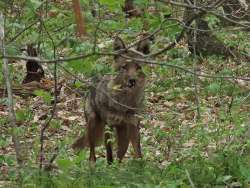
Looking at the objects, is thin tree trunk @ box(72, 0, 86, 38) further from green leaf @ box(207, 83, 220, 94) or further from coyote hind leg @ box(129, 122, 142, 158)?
green leaf @ box(207, 83, 220, 94)

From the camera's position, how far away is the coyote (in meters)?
8.43

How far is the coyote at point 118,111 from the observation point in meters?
8.43

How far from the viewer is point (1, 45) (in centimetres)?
678

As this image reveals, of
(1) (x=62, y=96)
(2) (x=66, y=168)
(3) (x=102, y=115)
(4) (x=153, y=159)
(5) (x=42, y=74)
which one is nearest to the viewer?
(2) (x=66, y=168)

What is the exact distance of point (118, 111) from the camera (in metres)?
8.62

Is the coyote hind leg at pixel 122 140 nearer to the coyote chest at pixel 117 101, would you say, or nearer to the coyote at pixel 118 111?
the coyote at pixel 118 111

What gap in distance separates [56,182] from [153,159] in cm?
238

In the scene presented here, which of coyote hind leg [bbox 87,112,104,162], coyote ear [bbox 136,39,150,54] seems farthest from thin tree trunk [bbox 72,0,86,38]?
coyote ear [bbox 136,39,150,54]

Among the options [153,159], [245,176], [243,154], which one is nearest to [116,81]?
[153,159]

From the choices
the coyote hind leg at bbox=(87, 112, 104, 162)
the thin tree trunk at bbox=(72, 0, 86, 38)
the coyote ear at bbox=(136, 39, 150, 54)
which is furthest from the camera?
the thin tree trunk at bbox=(72, 0, 86, 38)

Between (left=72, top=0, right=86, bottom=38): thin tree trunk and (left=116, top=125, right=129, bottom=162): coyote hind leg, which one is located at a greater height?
(left=72, top=0, right=86, bottom=38): thin tree trunk

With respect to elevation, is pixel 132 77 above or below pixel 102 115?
above

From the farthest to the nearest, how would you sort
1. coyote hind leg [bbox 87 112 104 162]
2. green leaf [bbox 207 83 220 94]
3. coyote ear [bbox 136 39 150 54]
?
1. green leaf [bbox 207 83 220 94]
2. coyote hind leg [bbox 87 112 104 162]
3. coyote ear [bbox 136 39 150 54]

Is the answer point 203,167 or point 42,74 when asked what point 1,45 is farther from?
point 42,74
